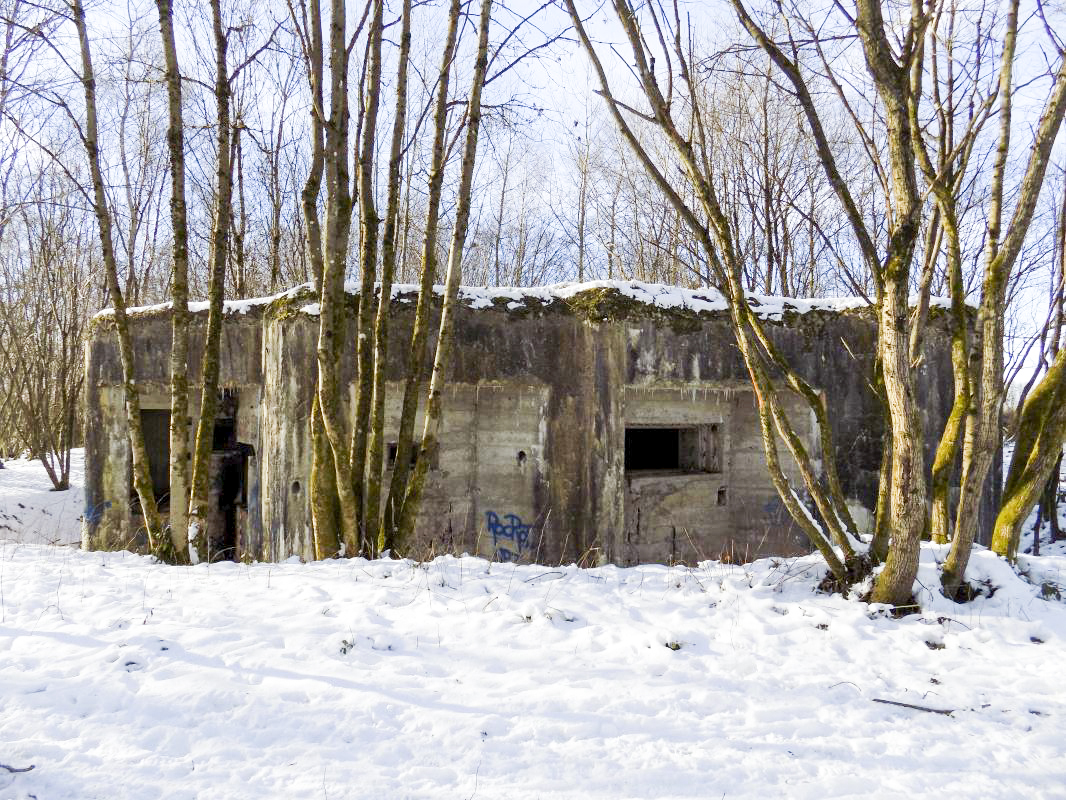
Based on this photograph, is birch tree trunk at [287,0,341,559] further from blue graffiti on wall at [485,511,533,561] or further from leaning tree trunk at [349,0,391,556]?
blue graffiti on wall at [485,511,533,561]

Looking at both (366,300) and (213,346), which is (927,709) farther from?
(213,346)

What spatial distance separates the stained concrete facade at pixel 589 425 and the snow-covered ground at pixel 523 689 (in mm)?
2168

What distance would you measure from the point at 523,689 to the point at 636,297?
4.50 meters

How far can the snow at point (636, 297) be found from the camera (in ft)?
22.1

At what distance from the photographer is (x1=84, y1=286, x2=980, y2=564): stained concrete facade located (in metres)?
6.50

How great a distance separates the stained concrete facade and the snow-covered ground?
85.3 inches

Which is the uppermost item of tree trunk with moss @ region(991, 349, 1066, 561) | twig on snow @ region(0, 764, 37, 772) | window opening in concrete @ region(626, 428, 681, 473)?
tree trunk with moss @ region(991, 349, 1066, 561)

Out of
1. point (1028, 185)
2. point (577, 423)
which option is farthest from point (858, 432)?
point (1028, 185)

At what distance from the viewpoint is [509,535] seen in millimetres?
6707

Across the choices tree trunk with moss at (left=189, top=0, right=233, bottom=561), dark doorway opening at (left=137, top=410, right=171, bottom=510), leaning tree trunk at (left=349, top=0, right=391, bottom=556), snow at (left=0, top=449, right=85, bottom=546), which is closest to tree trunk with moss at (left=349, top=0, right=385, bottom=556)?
leaning tree trunk at (left=349, top=0, right=391, bottom=556)

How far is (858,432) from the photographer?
7191 millimetres

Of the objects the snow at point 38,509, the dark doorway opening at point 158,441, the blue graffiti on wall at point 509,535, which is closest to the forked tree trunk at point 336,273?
the blue graffiti on wall at point 509,535

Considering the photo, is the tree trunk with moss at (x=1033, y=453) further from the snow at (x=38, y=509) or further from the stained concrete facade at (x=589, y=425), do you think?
the snow at (x=38, y=509)

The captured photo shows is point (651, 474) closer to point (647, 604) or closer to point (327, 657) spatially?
point (647, 604)
